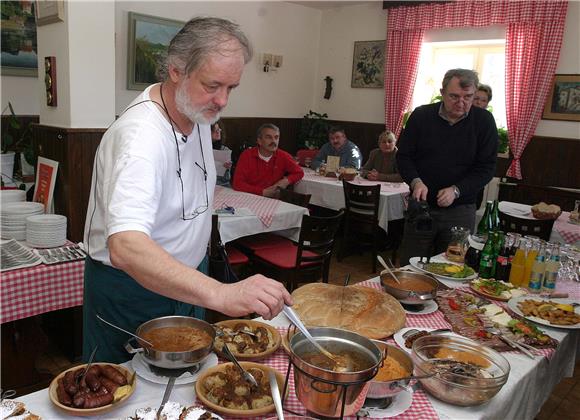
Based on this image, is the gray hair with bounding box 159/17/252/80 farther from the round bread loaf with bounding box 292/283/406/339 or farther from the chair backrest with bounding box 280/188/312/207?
the chair backrest with bounding box 280/188/312/207

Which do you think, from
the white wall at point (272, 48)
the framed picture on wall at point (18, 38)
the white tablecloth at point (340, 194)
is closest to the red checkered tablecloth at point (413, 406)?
the white tablecloth at point (340, 194)

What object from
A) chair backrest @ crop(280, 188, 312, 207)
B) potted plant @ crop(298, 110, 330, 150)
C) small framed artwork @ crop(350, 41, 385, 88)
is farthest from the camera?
potted plant @ crop(298, 110, 330, 150)

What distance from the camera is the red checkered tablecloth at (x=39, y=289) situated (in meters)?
2.16

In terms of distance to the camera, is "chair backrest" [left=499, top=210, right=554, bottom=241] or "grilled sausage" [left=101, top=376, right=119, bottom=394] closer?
"grilled sausage" [left=101, top=376, right=119, bottom=394]

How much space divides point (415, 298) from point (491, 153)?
A: 5.08 feet

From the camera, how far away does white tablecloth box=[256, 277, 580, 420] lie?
1210mm

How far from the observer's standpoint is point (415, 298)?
1729 millimetres

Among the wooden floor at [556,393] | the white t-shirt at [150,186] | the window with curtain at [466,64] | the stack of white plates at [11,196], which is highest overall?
the window with curtain at [466,64]

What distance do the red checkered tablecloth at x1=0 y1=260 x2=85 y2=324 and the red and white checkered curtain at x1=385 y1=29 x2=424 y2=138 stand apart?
589 centimetres

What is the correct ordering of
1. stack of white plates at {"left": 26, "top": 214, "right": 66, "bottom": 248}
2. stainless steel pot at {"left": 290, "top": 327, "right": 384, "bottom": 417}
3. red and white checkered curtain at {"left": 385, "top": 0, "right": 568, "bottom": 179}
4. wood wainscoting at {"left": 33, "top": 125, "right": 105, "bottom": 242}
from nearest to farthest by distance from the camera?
stainless steel pot at {"left": 290, "top": 327, "right": 384, "bottom": 417}
stack of white plates at {"left": 26, "top": 214, "right": 66, "bottom": 248}
wood wainscoting at {"left": 33, "top": 125, "right": 105, "bottom": 242}
red and white checkered curtain at {"left": 385, "top": 0, "right": 568, "bottom": 179}

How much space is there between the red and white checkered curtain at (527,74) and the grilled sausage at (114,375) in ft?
20.2

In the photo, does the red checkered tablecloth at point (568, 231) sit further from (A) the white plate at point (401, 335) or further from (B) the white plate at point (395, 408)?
(B) the white plate at point (395, 408)

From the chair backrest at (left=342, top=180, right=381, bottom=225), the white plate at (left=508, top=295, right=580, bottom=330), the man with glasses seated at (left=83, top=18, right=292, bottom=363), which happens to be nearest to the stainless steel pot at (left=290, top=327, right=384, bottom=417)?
the man with glasses seated at (left=83, top=18, right=292, bottom=363)

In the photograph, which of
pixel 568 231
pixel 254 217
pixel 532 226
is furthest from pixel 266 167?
pixel 568 231
